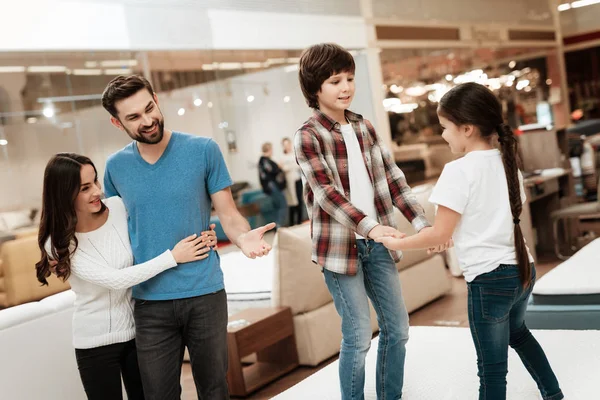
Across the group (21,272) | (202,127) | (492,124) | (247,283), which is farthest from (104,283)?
(202,127)

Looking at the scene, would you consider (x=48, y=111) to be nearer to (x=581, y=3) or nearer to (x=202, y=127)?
(x=202, y=127)

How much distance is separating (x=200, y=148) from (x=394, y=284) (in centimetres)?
86

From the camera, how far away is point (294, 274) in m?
4.16

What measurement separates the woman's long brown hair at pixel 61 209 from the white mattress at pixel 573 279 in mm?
2414

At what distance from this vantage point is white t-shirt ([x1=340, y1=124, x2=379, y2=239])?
2502 millimetres

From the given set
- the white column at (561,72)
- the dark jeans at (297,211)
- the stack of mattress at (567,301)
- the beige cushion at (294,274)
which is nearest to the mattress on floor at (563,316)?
the stack of mattress at (567,301)

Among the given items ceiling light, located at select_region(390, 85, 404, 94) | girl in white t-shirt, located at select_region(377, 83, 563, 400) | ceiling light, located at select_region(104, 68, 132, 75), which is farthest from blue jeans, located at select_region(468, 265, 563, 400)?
ceiling light, located at select_region(390, 85, 404, 94)

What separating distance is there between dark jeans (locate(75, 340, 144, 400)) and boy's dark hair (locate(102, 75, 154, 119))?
Answer: 83cm

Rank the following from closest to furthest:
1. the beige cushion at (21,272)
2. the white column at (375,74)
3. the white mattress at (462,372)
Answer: the white mattress at (462,372), the beige cushion at (21,272), the white column at (375,74)

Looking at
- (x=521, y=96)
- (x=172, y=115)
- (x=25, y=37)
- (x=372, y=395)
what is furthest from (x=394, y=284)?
(x=521, y=96)

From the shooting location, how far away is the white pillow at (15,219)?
25.3 ft

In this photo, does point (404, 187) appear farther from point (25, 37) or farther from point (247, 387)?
point (25, 37)

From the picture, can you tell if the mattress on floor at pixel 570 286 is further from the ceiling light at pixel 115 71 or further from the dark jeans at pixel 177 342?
the ceiling light at pixel 115 71

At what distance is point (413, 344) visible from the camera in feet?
12.4
